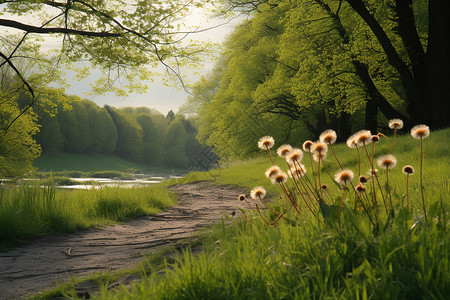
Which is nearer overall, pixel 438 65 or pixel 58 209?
pixel 58 209

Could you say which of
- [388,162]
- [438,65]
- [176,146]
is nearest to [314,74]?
[438,65]

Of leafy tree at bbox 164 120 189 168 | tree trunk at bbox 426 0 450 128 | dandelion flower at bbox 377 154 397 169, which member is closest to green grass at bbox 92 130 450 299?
dandelion flower at bbox 377 154 397 169

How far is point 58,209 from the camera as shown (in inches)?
226

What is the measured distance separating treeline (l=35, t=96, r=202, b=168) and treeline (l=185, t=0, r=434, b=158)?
32.5 m

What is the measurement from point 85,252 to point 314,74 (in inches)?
486

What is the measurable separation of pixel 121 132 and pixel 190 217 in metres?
75.1

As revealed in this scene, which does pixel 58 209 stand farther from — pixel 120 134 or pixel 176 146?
pixel 176 146

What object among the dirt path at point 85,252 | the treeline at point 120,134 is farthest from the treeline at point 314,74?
the treeline at point 120,134

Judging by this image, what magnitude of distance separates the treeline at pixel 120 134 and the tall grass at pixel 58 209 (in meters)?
47.6

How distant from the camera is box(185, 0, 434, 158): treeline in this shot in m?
12.9

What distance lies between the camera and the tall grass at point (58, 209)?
4.94 meters

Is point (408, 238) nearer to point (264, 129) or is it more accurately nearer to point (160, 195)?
point (160, 195)

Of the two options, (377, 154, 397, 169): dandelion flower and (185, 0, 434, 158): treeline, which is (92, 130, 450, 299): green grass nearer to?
(377, 154, 397, 169): dandelion flower

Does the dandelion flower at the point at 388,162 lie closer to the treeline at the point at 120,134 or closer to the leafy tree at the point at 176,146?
the treeline at the point at 120,134
